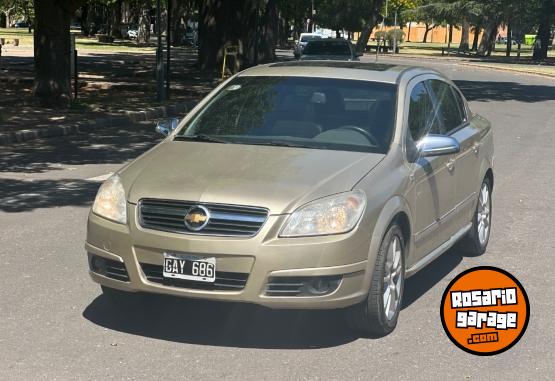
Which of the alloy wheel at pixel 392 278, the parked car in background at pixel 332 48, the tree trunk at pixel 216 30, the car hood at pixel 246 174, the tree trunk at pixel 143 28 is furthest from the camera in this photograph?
the tree trunk at pixel 143 28

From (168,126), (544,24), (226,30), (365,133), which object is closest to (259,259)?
(365,133)

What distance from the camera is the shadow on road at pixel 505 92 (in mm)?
29172

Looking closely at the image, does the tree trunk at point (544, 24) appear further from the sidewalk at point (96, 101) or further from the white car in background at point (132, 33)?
the sidewalk at point (96, 101)

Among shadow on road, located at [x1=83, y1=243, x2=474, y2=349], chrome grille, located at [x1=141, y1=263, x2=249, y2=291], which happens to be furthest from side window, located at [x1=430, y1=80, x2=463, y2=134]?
chrome grille, located at [x1=141, y1=263, x2=249, y2=291]

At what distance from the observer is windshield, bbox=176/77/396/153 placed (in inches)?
247

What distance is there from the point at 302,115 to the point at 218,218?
155 cm

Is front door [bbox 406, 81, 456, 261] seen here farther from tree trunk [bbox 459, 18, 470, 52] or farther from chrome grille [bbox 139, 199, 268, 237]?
tree trunk [bbox 459, 18, 470, 52]

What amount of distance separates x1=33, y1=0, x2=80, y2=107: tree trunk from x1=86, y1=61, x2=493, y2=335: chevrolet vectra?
1373 centimetres

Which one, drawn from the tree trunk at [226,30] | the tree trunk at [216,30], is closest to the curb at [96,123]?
the tree trunk at [226,30]

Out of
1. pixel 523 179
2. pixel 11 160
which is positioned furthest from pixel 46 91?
pixel 523 179

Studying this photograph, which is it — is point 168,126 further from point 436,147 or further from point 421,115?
point 436,147

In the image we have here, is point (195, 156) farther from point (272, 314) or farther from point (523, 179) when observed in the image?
point (523, 179)

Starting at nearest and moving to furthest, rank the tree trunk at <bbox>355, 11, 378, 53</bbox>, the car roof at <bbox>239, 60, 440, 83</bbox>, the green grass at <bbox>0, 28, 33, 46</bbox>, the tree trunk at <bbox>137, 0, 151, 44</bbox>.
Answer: the car roof at <bbox>239, 60, 440, 83</bbox> → the green grass at <bbox>0, 28, 33, 46</bbox> → the tree trunk at <bbox>355, 11, 378, 53</bbox> → the tree trunk at <bbox>137, 0, 151, 44</bbox>

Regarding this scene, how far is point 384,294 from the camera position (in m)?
5.73
